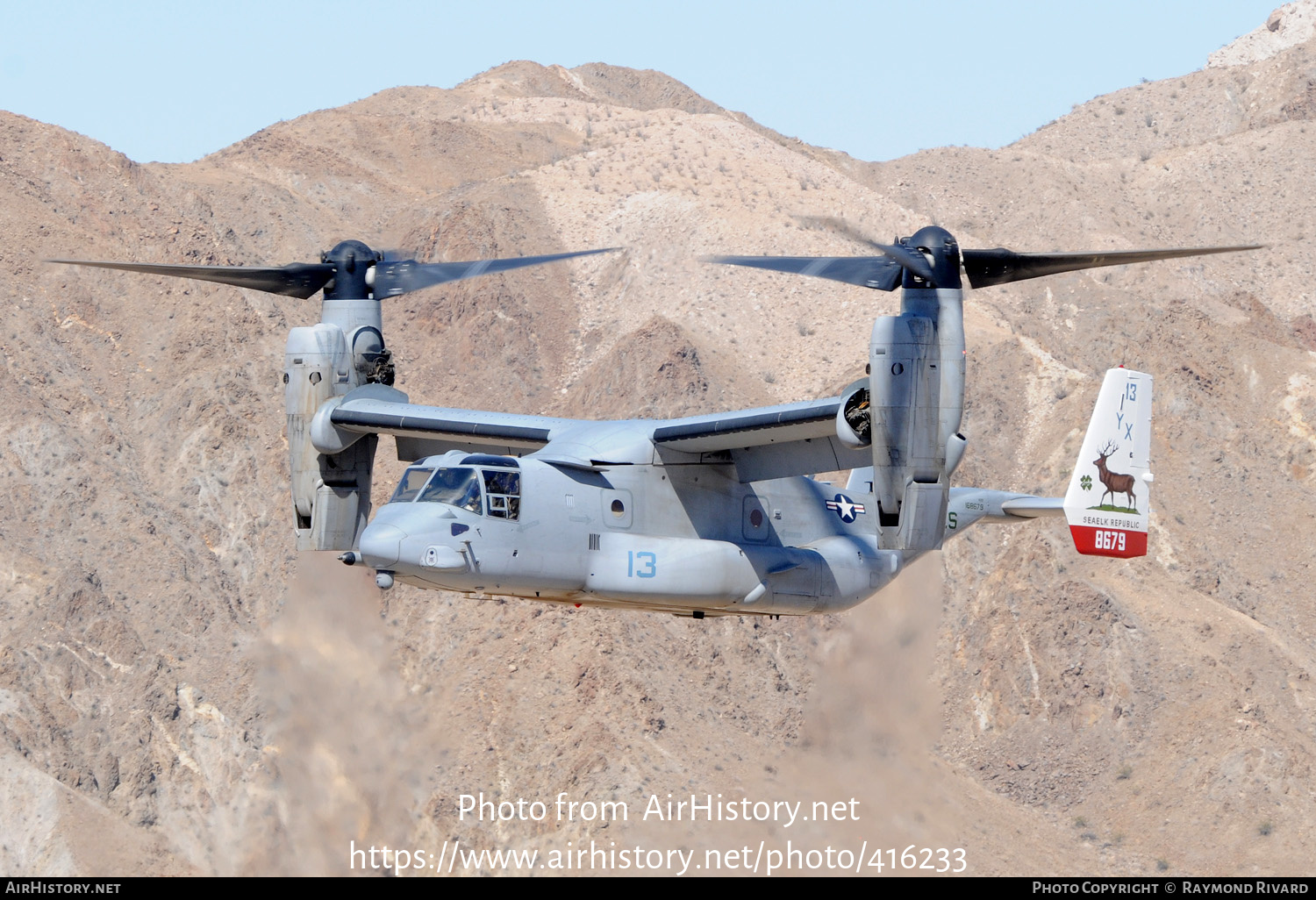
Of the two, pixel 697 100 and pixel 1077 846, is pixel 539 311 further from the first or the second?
pixel 697 100

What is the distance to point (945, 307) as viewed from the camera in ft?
79.3

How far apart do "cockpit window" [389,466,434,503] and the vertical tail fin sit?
10588 mm

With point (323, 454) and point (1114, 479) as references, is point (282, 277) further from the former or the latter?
point (1114, 479)

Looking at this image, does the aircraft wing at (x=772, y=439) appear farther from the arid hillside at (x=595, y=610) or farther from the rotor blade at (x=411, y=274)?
the rotor blade at (x=411, y=274)

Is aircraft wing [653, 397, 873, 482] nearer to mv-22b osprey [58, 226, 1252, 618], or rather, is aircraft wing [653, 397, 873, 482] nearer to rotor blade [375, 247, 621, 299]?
mv-22b osprey [58, 226, 1252, 618]

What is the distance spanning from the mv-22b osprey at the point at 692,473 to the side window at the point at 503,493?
2 centimetres

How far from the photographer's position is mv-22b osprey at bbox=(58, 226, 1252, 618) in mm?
24297

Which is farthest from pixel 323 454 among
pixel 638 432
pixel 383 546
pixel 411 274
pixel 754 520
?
pixel 754 520

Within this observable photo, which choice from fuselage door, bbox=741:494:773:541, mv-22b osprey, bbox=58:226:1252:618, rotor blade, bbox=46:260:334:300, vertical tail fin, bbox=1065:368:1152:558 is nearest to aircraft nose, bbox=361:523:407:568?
mv-22b osprey, bbox=58:226:1252:618

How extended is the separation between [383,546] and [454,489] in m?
1.80

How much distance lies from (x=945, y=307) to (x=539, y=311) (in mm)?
40709

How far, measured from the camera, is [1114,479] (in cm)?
2775

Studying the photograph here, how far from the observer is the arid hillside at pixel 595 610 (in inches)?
1502

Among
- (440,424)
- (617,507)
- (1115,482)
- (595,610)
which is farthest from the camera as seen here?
(595,610)
